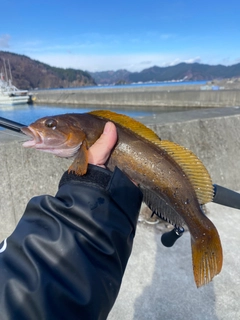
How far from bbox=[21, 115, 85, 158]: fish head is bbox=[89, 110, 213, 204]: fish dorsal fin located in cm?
22

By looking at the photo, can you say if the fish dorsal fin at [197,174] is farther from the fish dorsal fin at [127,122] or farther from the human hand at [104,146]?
the human hand at [104,146]

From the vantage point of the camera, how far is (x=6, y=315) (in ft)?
2.85

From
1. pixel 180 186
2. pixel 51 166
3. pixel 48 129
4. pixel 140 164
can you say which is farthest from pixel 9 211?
pixel 180 186

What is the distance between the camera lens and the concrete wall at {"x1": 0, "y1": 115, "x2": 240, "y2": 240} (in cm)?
315

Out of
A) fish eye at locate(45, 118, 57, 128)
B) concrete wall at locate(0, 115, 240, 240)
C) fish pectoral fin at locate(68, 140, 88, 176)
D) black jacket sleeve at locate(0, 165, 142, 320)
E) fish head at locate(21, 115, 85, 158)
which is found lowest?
concrete wall at locate(0, 115, 240, 240)

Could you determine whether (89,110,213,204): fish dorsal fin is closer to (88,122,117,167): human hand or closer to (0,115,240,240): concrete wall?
(88,122,117,167): human hand

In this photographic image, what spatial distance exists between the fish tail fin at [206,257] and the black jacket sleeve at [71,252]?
2.12 feet

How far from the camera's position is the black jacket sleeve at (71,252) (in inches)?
36.3

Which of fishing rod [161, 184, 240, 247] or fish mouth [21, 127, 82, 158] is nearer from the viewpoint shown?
fish mouth [21, 127, 82, 158]

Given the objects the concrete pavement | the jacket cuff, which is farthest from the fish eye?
the concrete pavement

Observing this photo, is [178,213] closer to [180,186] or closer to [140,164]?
[180,186]

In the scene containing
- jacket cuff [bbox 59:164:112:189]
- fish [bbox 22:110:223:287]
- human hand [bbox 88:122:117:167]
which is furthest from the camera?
fish [bbox 22:110:223:287]

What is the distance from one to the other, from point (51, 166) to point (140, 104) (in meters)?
27.1

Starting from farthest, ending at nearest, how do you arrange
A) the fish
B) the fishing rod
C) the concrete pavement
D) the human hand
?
the concrete pavement < the fishing rod < the fish < the human hand
